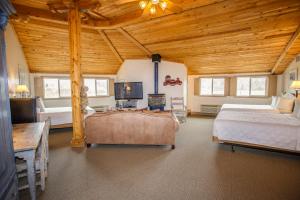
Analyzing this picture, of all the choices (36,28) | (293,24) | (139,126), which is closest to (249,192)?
(139,126)

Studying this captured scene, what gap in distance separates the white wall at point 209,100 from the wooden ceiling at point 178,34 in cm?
115

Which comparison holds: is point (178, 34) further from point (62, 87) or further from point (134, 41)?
point (62, 87)

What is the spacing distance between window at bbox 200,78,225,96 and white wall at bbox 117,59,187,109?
127 cm

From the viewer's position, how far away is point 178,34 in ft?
18.4

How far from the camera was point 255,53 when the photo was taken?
6.02 meters

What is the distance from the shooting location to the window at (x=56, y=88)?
7343mm

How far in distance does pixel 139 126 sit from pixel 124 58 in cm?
471

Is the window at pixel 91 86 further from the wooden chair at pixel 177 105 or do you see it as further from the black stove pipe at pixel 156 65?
the wooden chair at pixel 177 105

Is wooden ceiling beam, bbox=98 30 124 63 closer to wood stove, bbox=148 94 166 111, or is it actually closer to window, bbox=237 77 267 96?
wood stove, bbox=148 94 166 111

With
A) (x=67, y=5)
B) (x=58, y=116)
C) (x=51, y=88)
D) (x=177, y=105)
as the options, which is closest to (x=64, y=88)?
(x=51, y=88)

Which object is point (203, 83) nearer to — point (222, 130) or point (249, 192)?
point (222, 130)

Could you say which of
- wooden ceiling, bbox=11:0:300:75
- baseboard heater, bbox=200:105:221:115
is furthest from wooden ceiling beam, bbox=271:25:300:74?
baseboard heater, bbox=200:105:221:115

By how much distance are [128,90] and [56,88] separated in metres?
3.02

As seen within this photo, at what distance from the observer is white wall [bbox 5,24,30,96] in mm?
4705
